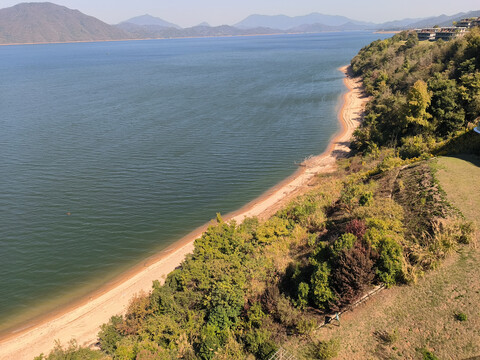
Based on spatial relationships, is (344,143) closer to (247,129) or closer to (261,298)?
(247,129)

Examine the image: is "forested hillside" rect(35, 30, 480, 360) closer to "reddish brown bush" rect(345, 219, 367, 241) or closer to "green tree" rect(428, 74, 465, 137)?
"reddish brown bush" rect(345, 219, 367, 241)

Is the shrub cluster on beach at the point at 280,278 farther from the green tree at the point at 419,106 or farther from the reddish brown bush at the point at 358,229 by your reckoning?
the green tree at the point at 419,106

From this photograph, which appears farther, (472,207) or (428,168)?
(428,168)

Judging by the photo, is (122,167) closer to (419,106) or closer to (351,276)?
(351,276)

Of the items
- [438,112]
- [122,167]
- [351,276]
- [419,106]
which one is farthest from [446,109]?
[122,167]

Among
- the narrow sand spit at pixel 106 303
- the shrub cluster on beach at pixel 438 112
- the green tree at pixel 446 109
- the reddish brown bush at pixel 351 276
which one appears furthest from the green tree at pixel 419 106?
the reddish brown bush at pixel 351 276

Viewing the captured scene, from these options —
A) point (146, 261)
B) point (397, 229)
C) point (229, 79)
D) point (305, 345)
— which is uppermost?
point (229, 79)

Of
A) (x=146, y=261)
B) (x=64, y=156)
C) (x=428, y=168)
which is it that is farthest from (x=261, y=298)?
(x=64, y=156)
